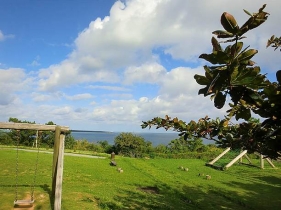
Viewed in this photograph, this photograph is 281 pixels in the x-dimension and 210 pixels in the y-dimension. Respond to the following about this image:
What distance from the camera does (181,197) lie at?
40.1ft

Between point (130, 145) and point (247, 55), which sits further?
point (130, 145)

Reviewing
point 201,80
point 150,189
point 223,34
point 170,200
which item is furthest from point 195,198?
point 223,34

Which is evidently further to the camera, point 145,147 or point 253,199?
point 145,147

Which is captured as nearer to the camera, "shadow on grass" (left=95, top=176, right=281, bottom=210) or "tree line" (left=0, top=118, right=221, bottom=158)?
"shadow on grass" (left=95, top=176, right=281, bottom=210)

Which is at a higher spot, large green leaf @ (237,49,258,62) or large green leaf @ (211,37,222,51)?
large green leaf @ (211,37,222,51)

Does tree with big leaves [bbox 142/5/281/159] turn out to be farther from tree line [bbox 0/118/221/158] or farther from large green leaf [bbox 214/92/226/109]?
tree line [bbox 0/118/221/158]

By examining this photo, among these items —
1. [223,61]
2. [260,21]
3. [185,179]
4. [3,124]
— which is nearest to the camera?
[260,21]

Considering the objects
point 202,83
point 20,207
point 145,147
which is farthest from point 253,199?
point 145,147

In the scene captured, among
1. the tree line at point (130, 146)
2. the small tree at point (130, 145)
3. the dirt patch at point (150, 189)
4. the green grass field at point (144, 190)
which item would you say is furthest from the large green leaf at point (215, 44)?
the small tree at point (130, 145)

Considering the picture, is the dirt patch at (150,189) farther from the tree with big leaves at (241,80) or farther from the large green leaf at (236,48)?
the large green leaf at (236,48)

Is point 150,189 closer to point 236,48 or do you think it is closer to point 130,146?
point 236,48

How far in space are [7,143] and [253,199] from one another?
3192cm

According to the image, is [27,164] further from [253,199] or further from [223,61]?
[223,61]

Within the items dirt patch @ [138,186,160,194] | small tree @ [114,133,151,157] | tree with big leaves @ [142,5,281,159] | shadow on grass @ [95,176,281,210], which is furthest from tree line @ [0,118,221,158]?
tree with big leaves @ [142,5,281,159]
